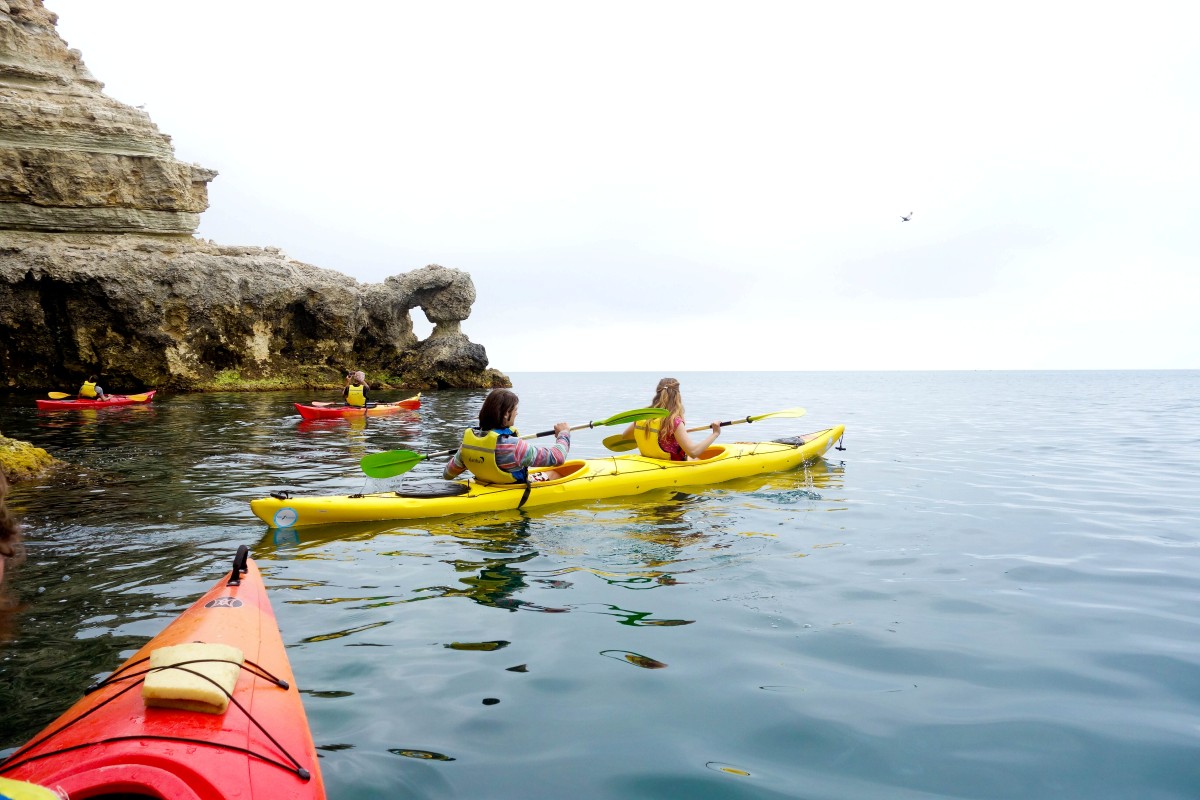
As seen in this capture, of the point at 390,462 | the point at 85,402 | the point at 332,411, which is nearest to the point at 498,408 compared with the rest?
the point at 390,462

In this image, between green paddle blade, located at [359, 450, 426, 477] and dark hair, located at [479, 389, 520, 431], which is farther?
green paddle blade, located at [359, 450, 426, 477]

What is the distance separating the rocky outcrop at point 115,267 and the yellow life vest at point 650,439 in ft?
76.7

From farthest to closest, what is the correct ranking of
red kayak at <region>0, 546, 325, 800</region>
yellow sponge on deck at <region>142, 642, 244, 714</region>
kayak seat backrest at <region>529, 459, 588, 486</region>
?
kayak seat backrest at <region>529, 459, 588, 486</region> → yellow sponge on deck at <region>142, 642, 244, 714</region> → red kayak at <region>0, 546, 325, 800</region>

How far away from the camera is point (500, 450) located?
21.8ft

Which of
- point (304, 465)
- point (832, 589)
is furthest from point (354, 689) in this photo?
point (304, 465)

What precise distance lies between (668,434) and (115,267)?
24.0 meters

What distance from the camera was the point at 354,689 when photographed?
125 inches

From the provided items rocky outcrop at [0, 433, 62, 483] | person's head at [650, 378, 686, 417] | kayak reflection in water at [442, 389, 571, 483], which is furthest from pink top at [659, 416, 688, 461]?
rocky outcrop at [0, 433, 62, 483]

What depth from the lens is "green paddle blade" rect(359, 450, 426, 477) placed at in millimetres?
7318

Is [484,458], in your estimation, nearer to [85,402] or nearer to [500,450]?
[500,450]

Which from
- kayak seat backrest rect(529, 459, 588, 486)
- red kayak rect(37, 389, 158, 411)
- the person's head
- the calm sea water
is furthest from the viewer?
red kayak rect(37, 389, 158, 411)

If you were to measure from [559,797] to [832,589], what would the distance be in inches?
109

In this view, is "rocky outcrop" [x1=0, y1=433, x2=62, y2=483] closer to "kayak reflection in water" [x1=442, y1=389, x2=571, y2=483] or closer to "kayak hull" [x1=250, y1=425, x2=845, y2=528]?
"kayak hull" [x1=250, y1=425, x2=845, y2=528]

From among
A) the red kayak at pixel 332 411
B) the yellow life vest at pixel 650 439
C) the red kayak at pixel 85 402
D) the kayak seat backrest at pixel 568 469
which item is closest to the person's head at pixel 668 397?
the yellow life vest at pixel 650 439
